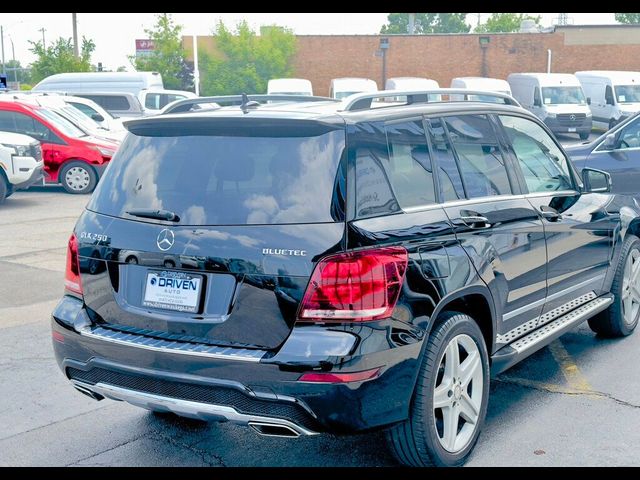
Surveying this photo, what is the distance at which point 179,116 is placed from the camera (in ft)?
14.5

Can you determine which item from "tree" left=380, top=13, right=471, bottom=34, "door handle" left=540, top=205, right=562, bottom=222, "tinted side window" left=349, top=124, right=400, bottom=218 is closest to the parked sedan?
"door handle" left=540, top=205, right=562, bottom=222

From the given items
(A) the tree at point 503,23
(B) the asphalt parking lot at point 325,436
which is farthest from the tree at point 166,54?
(A) the tree at point 503,23

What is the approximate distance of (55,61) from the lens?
4519 cm

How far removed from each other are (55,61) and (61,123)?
29.0m

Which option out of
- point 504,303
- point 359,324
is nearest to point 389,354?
point 359,324

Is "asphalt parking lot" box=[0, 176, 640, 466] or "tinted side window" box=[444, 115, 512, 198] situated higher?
"tinted side window" box=[444, 115, 512, 198]

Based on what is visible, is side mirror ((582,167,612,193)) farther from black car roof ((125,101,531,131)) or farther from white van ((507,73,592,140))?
white van ((507,73,592,140))

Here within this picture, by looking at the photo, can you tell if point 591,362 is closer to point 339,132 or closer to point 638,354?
point 638,354

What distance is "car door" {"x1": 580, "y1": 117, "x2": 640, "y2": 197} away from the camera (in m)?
11.5

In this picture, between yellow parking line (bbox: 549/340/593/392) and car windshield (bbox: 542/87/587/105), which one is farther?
car windshield (bbox: 542/87/587/105)

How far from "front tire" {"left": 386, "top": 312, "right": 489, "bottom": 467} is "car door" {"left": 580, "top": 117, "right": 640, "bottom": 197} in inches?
295

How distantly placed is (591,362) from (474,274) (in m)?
2.24

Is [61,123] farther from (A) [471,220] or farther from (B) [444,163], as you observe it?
(A) [471,220]

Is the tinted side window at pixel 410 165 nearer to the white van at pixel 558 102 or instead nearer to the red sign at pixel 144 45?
the white van at pixel 558 102
